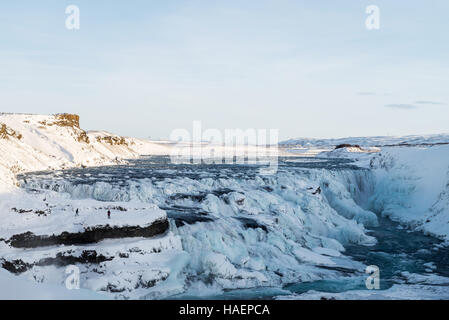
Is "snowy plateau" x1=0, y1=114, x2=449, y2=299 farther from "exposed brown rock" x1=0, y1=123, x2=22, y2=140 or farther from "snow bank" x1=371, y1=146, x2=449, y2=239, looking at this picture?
"exposed brown rock" x1=0, y1=123, x2=22, y2=140

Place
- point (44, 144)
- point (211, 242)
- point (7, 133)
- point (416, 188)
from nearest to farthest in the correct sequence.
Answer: point (211, 242) < point (416, 188) < point (7, 133) < point (44, 144)

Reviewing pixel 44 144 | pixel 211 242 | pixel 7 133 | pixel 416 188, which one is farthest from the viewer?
pixel 44 144

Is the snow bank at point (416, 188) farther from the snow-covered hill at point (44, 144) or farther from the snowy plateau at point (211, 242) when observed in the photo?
the snow-covered hill at point (44, 144)

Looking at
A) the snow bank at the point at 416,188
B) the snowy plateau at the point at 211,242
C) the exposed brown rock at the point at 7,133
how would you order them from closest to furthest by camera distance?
the snowy plateau at the point at 211,242, the snow bank at the point at 416,188, the exposed brown rock at the point at 7,133

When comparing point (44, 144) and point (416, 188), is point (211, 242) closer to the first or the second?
point (416, 188)

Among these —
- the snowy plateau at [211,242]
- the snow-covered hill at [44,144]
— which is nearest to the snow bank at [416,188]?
the snowy plateau at [211,242]

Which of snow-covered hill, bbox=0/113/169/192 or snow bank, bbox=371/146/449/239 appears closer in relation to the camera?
snow bank, bbox=371/146/449/239

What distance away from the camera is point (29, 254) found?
1435 centimetres

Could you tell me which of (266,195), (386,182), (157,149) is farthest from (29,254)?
(157,149)

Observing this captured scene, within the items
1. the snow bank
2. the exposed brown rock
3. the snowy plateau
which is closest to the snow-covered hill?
the exposed brown rock

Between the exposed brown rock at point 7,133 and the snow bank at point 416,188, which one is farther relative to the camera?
the exposed brown rock at point 7,133

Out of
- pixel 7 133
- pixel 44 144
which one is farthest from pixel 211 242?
pixel 44 144

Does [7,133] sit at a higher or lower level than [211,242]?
higher
